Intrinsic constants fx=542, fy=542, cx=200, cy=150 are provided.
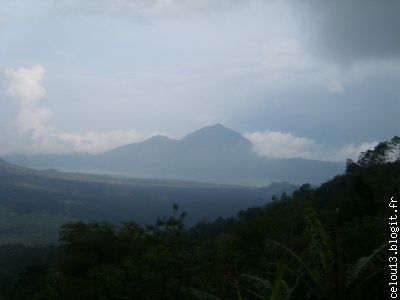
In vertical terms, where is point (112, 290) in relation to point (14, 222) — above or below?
above

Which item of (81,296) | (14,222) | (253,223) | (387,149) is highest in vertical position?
(387,149)

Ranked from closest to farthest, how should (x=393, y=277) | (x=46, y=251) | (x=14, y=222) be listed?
(x=393, y=277) < (x=46, y=251) < (x=14, y=222)

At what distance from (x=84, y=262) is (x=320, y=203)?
39122 mm

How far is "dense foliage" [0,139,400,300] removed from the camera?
10.5m

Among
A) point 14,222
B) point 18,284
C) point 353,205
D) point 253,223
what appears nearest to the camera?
point 253,223

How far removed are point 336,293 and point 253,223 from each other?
1709 cm

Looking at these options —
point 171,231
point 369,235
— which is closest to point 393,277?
point 369,235

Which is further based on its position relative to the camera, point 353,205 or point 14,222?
point 14,222

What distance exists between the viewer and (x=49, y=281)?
2234 centimetres

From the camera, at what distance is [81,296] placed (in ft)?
69.5

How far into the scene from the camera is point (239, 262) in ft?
69.8

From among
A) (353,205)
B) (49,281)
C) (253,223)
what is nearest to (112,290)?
(49,281)

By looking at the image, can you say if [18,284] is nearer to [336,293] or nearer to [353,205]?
[353,205]

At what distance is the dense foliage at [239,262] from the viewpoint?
1054cm
